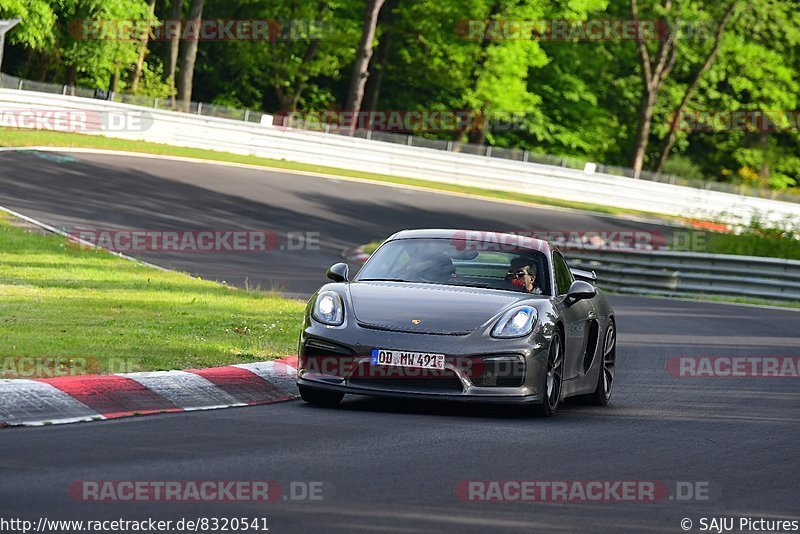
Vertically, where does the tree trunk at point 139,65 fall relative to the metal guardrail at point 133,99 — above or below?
above

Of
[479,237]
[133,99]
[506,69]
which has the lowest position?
[133,99]

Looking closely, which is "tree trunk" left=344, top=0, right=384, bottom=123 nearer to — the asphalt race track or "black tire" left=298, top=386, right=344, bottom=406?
the asphalt race track

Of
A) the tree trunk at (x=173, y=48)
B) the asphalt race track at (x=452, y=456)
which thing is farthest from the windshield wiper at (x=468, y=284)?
the tree trunk at (x=173, y=48)

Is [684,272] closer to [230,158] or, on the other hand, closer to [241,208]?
[241,208]

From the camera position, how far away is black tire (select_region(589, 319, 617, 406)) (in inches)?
461

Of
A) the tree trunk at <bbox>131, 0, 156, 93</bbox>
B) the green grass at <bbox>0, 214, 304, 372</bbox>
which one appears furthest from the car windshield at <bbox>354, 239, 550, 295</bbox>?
the tree trunk at <bbox>131, 0, 156, 93</bbox>

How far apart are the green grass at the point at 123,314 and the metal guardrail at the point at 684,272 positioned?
1103 cm

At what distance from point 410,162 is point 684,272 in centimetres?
1978

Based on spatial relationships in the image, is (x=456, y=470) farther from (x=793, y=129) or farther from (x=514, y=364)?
(x=793, y=129)

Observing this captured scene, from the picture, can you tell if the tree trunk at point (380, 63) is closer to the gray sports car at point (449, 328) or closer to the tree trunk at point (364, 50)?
the tree trunk at point (364, 50)

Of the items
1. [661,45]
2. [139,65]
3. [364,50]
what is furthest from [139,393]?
[661,45]

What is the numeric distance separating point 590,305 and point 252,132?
1277 inches

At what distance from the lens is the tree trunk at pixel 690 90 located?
62.7m

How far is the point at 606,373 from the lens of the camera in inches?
470
